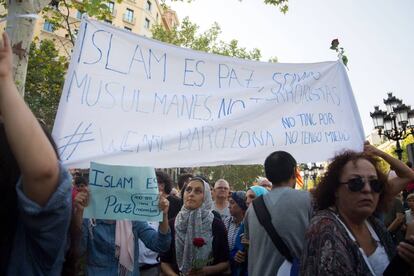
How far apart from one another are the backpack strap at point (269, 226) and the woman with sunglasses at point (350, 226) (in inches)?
18.3

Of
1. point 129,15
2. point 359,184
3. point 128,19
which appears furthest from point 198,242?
point 129,15

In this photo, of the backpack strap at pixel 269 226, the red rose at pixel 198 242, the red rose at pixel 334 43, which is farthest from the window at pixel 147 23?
the backpack strap at pixel 269 226

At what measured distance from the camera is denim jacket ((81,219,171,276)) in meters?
2.85

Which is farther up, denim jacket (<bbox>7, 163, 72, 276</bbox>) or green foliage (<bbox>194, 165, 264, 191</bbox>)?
denim jacket (<bbox>7, 163, 72, 276</bbox>)

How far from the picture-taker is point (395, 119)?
1001 centimetres

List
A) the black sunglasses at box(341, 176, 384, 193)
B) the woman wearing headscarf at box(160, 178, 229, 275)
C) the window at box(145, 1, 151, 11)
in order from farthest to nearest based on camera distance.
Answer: the window at box(145, 1, 151, 11), the woman wearing headscarf at box(160, 178, 229, 275), the black sunglasses at box(341, 176, 384, 193)

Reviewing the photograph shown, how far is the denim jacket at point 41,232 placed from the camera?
109 cm

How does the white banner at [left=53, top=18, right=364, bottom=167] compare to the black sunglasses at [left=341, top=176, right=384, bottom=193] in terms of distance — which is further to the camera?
the white banner at [left=53, top=18, right=364, bottom=167]

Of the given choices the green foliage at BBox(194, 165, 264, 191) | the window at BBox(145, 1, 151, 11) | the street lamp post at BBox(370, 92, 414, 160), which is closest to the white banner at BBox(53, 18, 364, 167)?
the street lamp post at BBox(370, 92, 414, 160)

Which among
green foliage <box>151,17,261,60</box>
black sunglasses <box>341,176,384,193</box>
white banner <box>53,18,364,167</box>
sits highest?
green foliage <box>151,17,261,60</box>

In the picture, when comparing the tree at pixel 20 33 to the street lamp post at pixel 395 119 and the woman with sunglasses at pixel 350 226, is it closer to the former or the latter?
the woman with sunglasses at pixel 350 226

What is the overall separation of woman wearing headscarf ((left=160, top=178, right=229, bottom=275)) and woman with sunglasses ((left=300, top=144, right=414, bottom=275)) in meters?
1.45

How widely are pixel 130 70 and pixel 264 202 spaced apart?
1501 mm

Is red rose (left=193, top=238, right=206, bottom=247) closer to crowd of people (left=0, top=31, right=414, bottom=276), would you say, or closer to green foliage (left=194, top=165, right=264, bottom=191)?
crowd of people (left=0, top=31, right=414, bottom=276)
